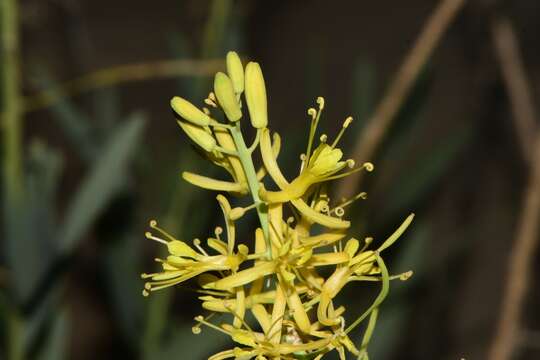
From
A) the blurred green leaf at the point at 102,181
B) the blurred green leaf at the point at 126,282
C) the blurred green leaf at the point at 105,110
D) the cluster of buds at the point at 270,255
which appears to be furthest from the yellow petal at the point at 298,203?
the blurred green leaf at the point at 105,110

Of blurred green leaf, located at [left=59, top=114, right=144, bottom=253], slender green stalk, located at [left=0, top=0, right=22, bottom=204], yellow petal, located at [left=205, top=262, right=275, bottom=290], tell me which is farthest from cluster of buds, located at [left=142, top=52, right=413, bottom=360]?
slender green stalk, located at [left=0, top=0, right=22, bottom=204]

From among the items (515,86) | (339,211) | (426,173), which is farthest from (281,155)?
(339,211)

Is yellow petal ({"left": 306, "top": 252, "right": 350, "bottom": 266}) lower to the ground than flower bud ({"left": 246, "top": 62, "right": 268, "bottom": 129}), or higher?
lower

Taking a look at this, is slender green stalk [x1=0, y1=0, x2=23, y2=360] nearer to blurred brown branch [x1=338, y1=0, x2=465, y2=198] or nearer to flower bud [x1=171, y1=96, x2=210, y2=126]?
blurred brown branch [x1=338, y1=0, x2=465, y2=198]

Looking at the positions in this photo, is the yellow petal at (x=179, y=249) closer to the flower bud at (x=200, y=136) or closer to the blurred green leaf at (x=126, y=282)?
the flower bud at (x=200, y=136)

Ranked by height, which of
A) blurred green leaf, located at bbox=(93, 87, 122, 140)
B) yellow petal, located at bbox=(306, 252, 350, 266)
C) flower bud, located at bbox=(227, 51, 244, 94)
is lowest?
yellow petal, located at bbox=(306, 252, 350, 266)

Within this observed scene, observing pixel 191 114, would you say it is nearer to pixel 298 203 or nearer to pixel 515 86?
pixel 298 203
